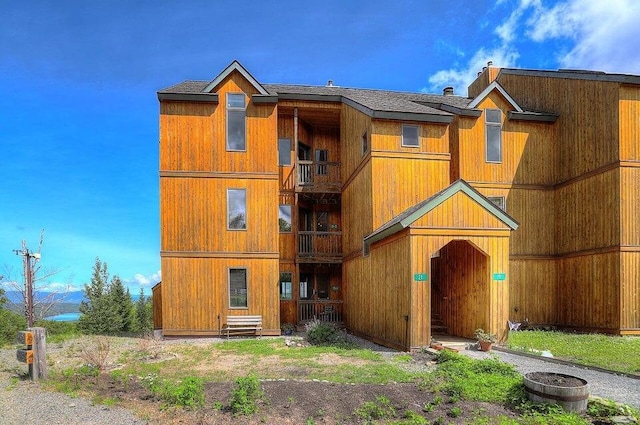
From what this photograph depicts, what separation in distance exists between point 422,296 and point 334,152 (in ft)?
35.5

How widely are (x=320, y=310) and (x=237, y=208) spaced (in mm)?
6070

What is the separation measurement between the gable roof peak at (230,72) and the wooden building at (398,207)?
0.21ft

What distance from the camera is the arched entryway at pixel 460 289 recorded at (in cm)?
1372

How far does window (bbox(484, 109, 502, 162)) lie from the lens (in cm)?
1908

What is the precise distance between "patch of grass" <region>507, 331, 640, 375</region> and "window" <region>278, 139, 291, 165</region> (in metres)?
12.1

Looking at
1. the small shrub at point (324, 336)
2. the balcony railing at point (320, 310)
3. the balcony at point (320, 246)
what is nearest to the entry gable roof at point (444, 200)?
the small shrub at point (324, 336)

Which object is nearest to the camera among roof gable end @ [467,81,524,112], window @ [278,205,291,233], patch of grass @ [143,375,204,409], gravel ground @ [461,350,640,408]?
patch of grass @ [143,375,204,409]

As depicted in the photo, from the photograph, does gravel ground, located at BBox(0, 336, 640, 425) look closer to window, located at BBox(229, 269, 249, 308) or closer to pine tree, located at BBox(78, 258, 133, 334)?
window, located at BBox(229, 269, 249, 308)

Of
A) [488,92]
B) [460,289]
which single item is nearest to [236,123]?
[460,289]

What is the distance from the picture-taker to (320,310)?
19.4 meters

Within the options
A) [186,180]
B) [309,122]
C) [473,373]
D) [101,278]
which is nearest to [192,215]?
[186,180]

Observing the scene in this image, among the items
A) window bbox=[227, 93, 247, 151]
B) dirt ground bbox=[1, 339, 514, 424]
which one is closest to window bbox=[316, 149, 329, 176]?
window bbox=[227, 93, 247, 151]

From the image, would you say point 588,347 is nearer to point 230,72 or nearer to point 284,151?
point 284,151

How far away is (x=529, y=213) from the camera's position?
1912 cm
